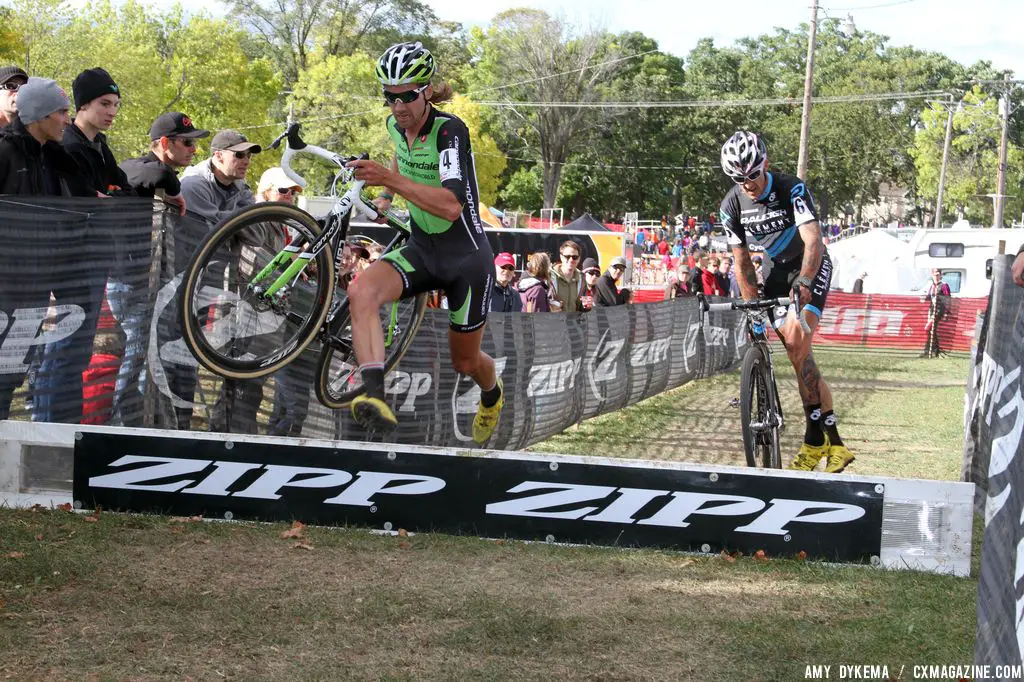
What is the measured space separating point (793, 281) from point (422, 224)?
2883mm

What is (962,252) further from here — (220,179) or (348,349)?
(348,349)

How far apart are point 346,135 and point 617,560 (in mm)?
56813

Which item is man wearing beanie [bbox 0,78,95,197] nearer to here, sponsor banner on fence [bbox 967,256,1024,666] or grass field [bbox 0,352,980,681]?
grass field [bbox 0,352,980,681]

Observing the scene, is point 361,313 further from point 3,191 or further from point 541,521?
point 3,191

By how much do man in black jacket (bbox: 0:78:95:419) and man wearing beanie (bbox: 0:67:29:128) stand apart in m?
0.66

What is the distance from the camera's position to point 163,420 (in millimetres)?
6652

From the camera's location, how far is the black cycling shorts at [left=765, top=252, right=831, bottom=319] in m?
8.09

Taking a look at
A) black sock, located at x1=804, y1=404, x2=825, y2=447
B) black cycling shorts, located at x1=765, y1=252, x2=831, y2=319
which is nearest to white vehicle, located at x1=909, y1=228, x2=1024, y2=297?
black cycling shorts, located at x1=765, y1=252, x2=831, y2=319

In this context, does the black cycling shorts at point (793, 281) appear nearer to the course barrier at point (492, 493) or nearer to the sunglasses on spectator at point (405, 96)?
the course barrier at point (492, 493)

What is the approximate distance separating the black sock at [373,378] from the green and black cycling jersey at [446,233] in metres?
0.54

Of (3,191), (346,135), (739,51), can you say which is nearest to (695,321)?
(3,191)

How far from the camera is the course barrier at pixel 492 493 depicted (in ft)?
18.4

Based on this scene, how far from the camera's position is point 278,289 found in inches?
240

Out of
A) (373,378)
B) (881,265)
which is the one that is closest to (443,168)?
(373,378)
